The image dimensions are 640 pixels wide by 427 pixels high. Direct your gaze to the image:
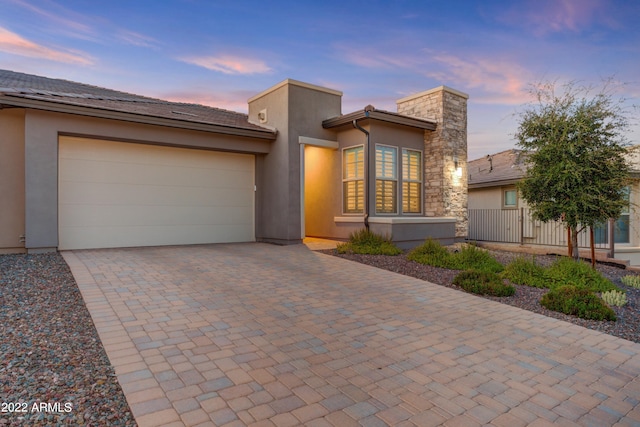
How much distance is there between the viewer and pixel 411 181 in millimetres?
11250

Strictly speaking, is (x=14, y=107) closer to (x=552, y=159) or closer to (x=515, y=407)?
(x=515, y=407)

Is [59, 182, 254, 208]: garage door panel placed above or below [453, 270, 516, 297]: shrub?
above

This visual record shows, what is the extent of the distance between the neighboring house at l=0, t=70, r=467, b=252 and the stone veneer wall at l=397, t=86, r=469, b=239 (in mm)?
38

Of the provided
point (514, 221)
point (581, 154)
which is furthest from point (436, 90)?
point (514, 221)

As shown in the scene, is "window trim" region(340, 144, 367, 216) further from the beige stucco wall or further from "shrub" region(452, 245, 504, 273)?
the beige stucco wall

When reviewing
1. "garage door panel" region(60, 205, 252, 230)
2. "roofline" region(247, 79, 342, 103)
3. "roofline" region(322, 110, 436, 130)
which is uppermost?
"roofline" region(247, 79, 342, 103)

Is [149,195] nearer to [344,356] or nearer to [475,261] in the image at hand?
[344,356]

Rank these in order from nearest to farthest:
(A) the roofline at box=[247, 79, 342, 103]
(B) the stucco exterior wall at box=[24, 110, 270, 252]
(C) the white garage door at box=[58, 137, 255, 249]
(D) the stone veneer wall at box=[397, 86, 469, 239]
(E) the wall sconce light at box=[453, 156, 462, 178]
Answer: (B) the stucco exterior wall at box=[24, 110, 270, 252], (C) the white garage door at box=[58, 137, 255, 249], (A) the roofline at box=[247, 79, 342, 103], (D) the stone veneer wall at box=[397, 86, 469, 239], (E) the wall sconce light at box=[453, 156, 462, 178]

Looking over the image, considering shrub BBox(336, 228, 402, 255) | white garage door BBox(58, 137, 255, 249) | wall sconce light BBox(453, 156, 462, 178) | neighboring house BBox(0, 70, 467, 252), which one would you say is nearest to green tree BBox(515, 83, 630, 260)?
shrub BBox(336, 228, 402, 255)

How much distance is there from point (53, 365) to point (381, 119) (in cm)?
890

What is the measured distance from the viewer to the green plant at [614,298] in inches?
207

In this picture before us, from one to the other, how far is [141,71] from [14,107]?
5.24 m

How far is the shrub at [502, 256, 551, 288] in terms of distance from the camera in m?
6.32

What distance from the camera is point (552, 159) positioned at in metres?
7.32
